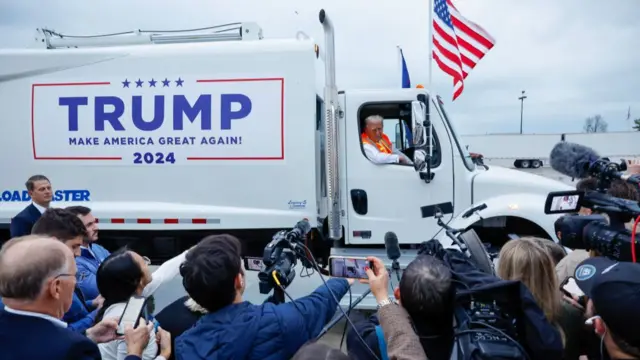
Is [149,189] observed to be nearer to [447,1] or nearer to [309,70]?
[309,70]

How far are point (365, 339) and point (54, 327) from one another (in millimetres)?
1098

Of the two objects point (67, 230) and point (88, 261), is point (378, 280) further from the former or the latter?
point (88, 261)

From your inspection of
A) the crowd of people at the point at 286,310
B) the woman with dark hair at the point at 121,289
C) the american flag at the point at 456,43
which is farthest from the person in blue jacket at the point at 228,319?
the american flag at the point at 456,43

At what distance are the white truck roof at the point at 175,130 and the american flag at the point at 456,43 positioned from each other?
1852 mm

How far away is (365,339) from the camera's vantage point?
1688 millimetres

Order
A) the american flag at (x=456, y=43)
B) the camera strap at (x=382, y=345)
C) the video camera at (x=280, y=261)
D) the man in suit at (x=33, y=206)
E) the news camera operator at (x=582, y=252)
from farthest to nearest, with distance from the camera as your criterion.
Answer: the american flag at (x=456, y=43) < the man in suit at (x=33, y=206) < the news camera operator at (x=582, y=252) < the video camera at (x=280, y=261) < the camera strap at (x=382, y=345)

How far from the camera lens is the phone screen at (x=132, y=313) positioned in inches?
72.8

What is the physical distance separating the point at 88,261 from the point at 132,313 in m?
1.37

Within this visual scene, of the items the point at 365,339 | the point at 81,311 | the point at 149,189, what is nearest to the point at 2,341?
the point at 81,311

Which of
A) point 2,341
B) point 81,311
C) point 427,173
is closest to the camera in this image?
point 2,341

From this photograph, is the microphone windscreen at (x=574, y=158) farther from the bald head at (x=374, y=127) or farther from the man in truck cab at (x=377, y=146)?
the bald head at (x=374, y=127)

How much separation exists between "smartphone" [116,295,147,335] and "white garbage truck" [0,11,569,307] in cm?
266

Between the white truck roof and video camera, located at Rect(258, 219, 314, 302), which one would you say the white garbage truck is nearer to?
the white truck roof

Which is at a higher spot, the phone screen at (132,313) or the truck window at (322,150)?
the truck window at (322,150)
